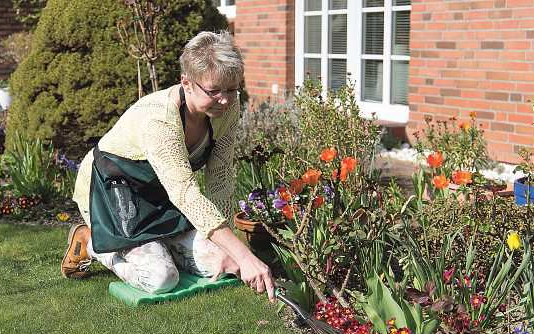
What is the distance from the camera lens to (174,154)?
3.27 meters

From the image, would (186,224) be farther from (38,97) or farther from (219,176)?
(38,97)

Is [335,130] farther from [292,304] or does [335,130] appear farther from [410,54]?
[410,54]

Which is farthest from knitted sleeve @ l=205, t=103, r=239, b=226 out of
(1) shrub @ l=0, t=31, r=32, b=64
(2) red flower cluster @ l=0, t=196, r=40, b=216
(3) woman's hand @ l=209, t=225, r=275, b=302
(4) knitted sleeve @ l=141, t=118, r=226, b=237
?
(1) shrub @ l=0, t=31, r=32, b=64

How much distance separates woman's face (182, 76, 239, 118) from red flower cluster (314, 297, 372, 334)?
3.35 ft

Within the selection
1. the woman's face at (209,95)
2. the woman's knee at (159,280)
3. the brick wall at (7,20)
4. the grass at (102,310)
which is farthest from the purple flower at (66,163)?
the brick wall at (7,20)

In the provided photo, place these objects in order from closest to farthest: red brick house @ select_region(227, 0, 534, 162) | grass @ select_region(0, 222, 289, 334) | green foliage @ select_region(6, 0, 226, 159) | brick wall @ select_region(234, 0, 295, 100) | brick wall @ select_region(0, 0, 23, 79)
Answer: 1. grass @ select_region(0, 222, 289, 334)
2. red brick house @ select_region(227, 0, 534, 162)
3. green foliage @ select_region(6, 0, 226, 159)
4. brick wall @ select_region(234, 0, 295, 100)
5. brick wall @ select_region(0, 0, 23, 79)

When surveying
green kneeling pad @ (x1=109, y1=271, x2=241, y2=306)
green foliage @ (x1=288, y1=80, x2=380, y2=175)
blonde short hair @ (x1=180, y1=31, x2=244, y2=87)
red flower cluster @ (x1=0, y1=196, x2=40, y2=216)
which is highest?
blonde short hair @ (x1=180, y1=31, x2=244, y2=87)

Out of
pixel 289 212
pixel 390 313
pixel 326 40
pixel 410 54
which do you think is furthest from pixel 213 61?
pixel 326 40

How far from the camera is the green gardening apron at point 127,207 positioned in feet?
12.6

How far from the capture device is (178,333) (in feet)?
10.8

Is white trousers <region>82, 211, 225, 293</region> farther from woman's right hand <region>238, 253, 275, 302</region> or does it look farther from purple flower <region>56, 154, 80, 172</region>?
purple flower <region>56, 154, 80, 172</region>

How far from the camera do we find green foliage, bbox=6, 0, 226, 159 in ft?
20.9

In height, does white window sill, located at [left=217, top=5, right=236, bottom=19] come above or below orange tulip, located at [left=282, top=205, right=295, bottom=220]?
above

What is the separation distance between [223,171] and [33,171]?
91.2 inches
